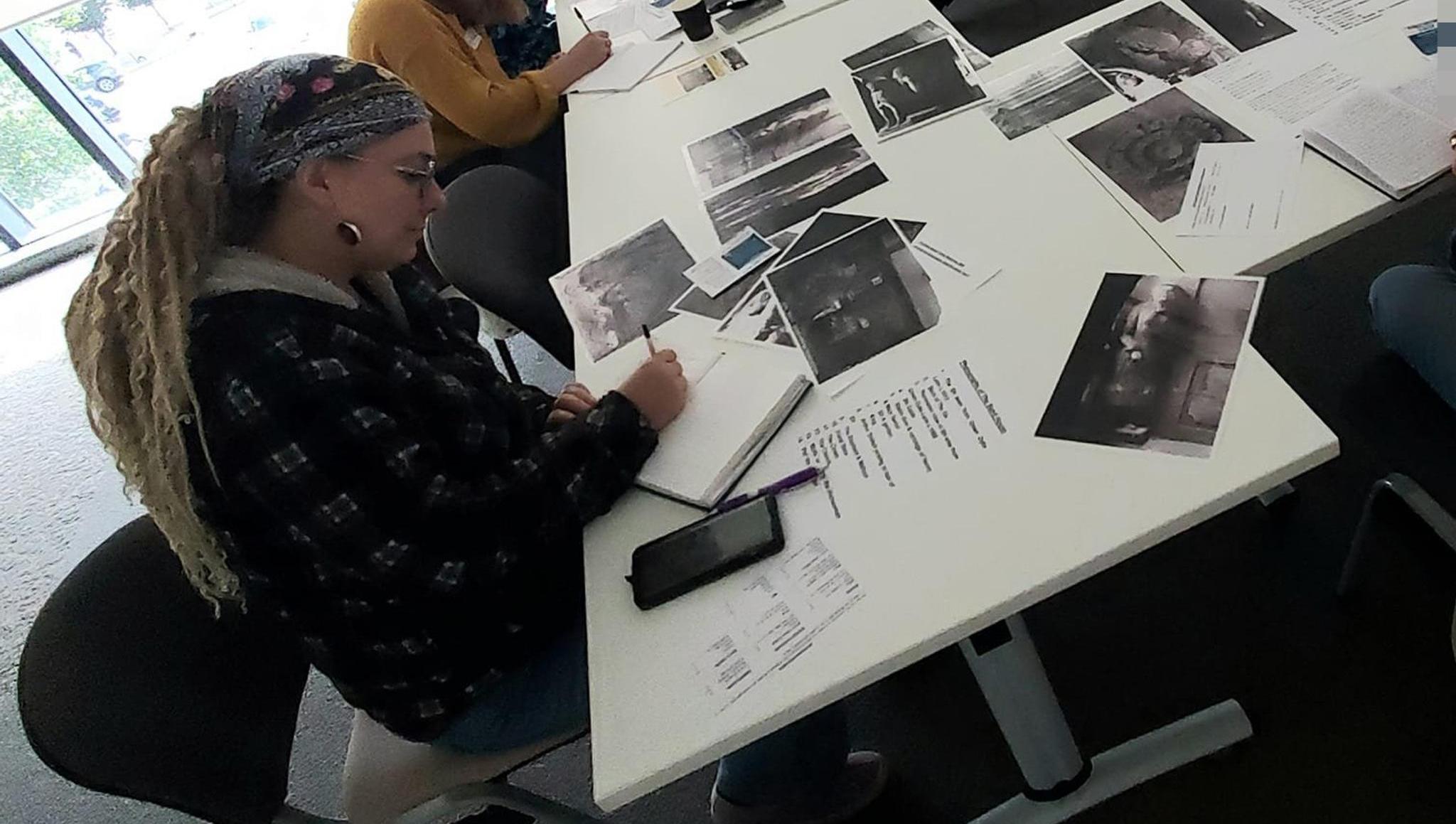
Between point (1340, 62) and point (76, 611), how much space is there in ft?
5.21

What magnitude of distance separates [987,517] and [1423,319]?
2.45 ft

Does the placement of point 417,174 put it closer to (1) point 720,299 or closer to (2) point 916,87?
(1) point 720,299

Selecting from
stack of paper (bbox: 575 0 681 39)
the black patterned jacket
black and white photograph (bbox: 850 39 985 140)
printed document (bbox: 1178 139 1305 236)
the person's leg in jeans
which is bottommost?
the person's leg in jeans

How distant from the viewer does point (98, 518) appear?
8.73 ft

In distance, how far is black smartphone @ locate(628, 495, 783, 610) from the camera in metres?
1.07

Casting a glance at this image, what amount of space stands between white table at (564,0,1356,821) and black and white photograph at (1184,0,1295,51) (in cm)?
30

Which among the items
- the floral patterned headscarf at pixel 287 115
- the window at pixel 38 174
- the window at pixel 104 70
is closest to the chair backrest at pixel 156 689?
the floral patterned headscarf at pixel 287 115

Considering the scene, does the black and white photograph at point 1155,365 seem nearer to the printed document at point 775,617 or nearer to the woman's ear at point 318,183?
the printed document at point 775,617

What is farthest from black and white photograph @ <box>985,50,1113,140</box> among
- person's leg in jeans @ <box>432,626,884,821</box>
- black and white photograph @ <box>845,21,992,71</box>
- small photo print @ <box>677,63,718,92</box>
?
person's leg in jeans @ <box>432,626,884,821</box>

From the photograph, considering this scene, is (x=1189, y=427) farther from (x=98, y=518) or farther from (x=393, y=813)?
(x=98, y=518)

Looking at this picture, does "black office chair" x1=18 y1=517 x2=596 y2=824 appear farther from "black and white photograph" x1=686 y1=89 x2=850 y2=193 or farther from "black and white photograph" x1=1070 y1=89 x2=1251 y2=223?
"black and white photograph" x1=1070 y1=89 x2=1251 y2=223

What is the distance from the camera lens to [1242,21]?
1494 millimetres

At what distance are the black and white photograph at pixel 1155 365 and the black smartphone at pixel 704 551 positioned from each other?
0.94 ft

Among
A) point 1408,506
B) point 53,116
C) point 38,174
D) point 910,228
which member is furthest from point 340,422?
point 38,174
